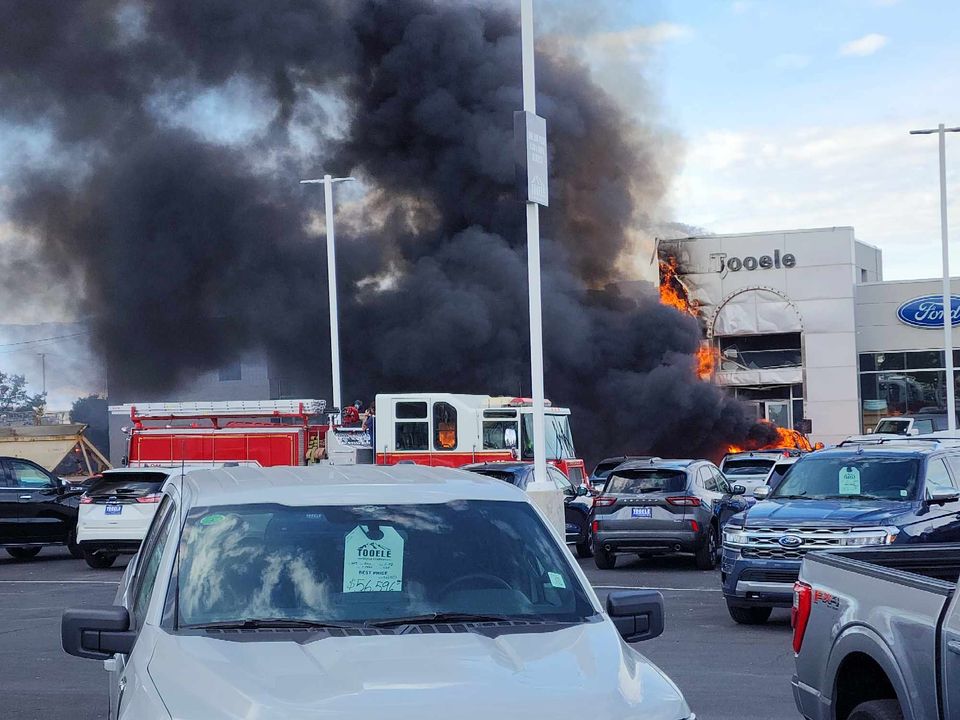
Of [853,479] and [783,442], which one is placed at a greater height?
[853,479]

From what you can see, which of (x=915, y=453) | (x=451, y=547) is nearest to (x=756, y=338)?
(x=915, y=453)

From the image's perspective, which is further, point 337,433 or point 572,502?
point 337,433

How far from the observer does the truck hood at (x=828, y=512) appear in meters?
A: 11.8

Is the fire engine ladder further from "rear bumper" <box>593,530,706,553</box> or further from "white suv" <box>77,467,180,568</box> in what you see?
"rear bumper" <box>593,530,706,553</box>

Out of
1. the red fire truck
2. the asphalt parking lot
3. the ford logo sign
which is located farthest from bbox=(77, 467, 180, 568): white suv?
the ford logo sign

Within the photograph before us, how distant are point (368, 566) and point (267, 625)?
46 cm

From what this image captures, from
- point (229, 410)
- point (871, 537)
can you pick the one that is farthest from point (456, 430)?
point (871, 537)

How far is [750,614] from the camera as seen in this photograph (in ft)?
40.6

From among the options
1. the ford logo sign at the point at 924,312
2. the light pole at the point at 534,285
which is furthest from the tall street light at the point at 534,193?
the ford logo sign at the point at 924,312

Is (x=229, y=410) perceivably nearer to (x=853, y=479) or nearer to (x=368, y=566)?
(x=853, y=479)

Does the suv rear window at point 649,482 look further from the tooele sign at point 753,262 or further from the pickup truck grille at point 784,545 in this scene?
the tooele sign at point 753,262

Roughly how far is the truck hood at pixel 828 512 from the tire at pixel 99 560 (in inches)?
435

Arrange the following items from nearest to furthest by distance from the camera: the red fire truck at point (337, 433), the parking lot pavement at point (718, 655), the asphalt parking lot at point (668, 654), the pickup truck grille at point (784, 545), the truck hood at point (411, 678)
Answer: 1. the truck hood at point (411, 678)
2. the parking lot pavement at point (718, 655)
3. the asphalt parking lot at point (668, 654)
4. the pickup truck grille at point (784, 545)
5. the red fire truck at point (337, 433)

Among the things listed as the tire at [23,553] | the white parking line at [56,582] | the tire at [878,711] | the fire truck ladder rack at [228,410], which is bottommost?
the tire at [23,553]
